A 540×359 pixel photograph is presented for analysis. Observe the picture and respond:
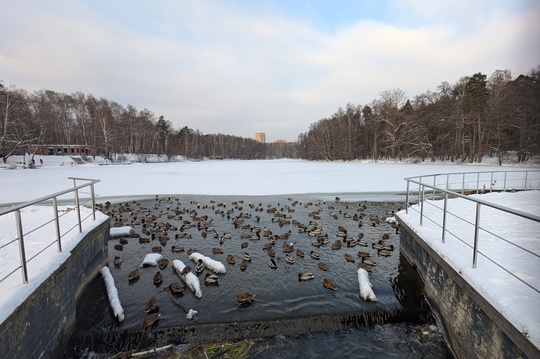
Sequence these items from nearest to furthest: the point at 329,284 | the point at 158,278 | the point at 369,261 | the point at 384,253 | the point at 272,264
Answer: the point at 329,284 → the point at 158,278 → the point at 272,264 → the point at 369,261 → the point at 384,253

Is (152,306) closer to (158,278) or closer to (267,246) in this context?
(158,278)

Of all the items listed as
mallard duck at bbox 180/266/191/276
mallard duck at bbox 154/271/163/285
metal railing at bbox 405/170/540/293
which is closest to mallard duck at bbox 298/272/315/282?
mallard duck at bbox 180/266/191/276

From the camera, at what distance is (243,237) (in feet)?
28.8

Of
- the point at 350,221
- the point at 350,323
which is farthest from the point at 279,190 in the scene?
the point at 350,323

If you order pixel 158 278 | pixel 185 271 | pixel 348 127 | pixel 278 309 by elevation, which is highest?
pixel 348 127

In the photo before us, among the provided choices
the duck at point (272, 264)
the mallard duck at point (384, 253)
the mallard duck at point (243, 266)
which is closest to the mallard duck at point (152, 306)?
the mallard duck at point (243, 266)

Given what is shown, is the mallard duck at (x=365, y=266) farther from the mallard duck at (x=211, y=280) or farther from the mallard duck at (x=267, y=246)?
the mallard duck at (x=211, y=280)

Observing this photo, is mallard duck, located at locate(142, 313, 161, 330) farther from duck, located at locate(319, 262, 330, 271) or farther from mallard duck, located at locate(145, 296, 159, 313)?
duck, located at locate(319, 262, 330, 271)

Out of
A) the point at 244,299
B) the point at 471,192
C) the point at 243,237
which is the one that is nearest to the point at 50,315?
the point at 244,299

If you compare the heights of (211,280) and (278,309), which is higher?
(211,280)

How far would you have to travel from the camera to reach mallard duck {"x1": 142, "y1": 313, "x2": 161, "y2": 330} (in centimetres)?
449

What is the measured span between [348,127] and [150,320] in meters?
69.4

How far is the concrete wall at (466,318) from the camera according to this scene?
8.58ft

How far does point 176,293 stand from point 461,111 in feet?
166
